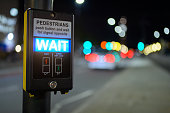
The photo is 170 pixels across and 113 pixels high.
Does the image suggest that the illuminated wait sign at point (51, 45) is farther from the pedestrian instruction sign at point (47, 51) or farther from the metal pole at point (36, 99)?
the metal pole at point (36, 99)

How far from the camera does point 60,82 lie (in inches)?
89.0

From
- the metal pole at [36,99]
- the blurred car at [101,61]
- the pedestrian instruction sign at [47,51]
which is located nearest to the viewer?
the pedestrian instruction sign at [47,51]

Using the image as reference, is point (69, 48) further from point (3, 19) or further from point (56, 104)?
point (3, 19)

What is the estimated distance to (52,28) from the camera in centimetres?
228

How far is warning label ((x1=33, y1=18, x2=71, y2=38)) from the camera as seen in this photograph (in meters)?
2.20

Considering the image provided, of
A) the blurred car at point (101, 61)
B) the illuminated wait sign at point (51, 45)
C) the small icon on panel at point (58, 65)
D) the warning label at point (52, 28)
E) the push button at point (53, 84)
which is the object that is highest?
the warning label at point (52, 28)

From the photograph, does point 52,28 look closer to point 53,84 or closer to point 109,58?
point 53,84

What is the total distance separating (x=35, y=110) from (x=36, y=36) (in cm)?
69

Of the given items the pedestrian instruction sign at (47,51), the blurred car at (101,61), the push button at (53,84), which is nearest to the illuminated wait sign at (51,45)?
the pedestrian instruction sign at (47,51)

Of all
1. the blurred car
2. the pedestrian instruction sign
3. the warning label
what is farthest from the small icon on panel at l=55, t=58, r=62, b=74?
the blurred car

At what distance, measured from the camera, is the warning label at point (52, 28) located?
86.7 inches

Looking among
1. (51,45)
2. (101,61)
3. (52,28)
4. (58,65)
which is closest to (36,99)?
(58,65)

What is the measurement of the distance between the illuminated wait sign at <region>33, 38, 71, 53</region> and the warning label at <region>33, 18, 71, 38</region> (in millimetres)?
45

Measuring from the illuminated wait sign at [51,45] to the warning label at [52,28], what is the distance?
0.15 ft
